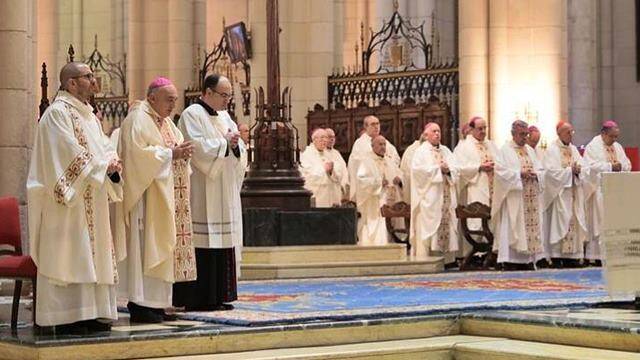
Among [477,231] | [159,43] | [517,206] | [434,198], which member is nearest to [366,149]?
[434,198]

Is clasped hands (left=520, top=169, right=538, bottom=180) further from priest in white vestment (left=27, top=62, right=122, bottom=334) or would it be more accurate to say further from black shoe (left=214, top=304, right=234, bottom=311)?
priest in white vestment (left=27, top=62, right=122, bottom=334)

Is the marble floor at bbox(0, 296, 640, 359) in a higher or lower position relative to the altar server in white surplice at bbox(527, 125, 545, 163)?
lower

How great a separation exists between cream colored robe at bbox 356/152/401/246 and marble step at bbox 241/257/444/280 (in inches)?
98.9

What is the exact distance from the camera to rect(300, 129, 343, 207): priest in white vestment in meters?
18.7

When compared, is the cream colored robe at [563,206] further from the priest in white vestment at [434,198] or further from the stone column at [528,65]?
the stone column at [528,65]

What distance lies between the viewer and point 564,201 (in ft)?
55.2

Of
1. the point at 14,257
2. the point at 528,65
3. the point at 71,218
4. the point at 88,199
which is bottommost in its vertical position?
the point at 14,257

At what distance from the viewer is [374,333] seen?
9.35m

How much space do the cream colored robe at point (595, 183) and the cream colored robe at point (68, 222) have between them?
909 centimetres

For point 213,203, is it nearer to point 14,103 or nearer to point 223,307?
point 223,307

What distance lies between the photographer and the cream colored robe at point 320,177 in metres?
18.7

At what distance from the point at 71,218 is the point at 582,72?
742 inches

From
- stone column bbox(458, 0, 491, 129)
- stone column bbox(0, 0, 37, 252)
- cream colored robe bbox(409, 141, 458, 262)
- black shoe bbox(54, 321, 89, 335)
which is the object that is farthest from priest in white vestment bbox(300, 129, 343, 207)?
black shoe bbox(54, 321, 89, 335)

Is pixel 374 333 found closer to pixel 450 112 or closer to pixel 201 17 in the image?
pixel 450 112
